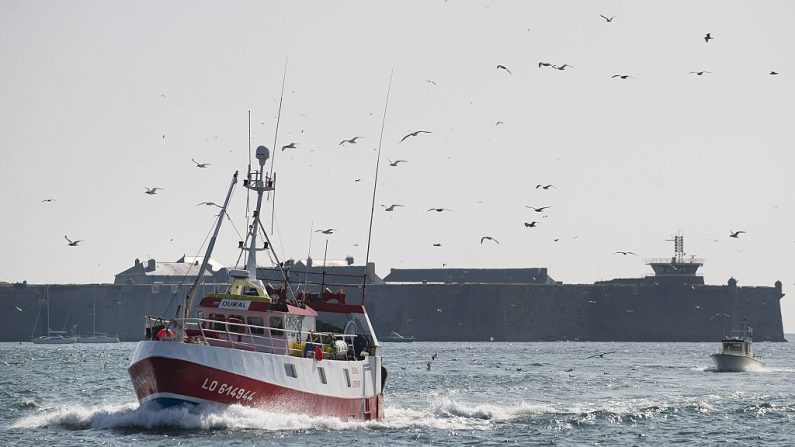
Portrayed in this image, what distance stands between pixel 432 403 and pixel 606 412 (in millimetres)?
7337

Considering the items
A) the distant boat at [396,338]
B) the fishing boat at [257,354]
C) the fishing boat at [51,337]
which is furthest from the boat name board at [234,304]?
the fishing boat at [51,337]

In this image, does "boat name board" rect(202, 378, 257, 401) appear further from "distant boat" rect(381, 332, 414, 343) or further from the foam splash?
"distant boat" rect(381, 332, 414, 343)

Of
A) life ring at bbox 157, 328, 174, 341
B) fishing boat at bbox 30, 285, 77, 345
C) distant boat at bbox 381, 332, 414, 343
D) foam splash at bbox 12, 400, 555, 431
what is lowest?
foam splash at bbox 12, 400, 555, 431

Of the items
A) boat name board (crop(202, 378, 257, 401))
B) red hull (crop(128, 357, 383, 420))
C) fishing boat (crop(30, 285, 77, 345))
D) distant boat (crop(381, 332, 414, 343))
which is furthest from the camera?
distant boat (crop(381, 332, 414, 343))

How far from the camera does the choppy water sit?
37344 mm

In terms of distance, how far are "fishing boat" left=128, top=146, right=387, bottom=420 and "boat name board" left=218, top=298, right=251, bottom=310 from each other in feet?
0.09

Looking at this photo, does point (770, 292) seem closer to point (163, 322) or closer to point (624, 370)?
point (624, 370)

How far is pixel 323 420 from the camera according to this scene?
1588 inches

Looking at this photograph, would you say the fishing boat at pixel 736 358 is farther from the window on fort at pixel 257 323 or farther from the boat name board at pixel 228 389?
the boat name board at pixel 228 389

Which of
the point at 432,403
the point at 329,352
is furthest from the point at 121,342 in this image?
the point at 329,352

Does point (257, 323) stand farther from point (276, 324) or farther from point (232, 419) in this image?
point (232, 419)

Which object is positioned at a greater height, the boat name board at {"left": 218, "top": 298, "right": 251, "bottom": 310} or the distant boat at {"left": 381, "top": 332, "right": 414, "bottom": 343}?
the distant boat at {"left": 381, "top": 332, "right": 414, "bottom": 343}

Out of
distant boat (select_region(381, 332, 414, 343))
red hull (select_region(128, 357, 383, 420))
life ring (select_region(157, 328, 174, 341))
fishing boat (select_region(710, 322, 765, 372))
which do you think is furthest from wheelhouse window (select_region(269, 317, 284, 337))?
distant boat (select_region(381, 332, 414, 343))

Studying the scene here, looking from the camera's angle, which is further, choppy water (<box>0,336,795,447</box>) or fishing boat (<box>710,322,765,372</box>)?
fishing boat (<box>710,322,765,372</box>)
